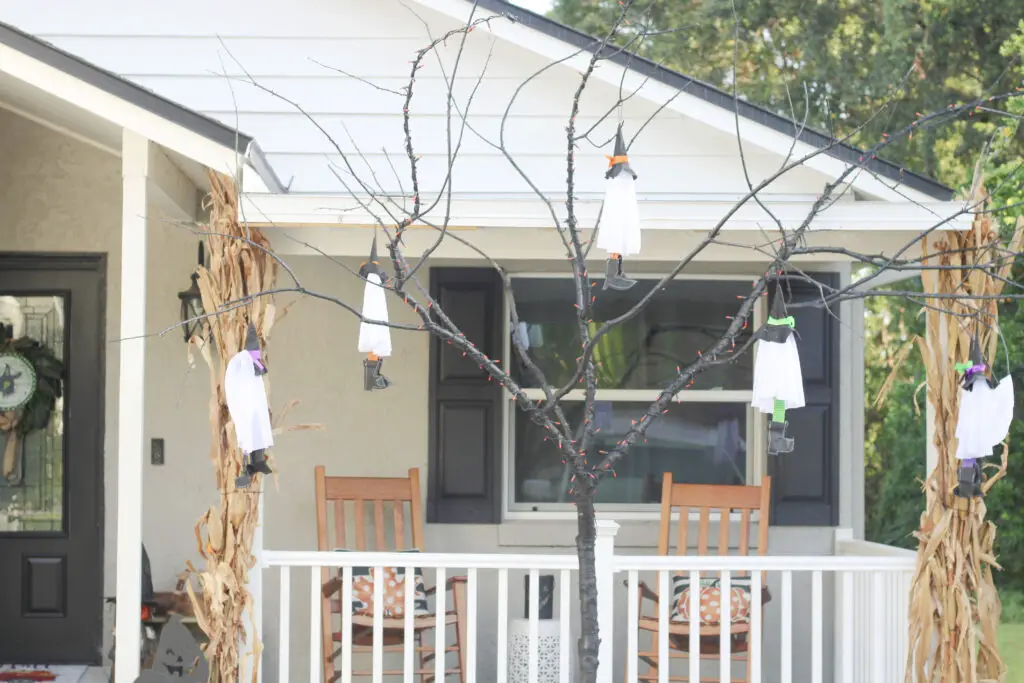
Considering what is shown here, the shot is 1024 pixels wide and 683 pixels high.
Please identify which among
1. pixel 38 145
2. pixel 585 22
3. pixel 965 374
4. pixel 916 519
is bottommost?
pixel 916 519

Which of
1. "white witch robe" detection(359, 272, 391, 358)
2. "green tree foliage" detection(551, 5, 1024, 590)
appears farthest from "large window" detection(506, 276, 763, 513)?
"green tree foliage" detection(551, 5, 1024, 590)

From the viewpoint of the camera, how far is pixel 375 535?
626cm

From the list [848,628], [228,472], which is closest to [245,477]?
[228,472]

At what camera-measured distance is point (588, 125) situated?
19.1 feet

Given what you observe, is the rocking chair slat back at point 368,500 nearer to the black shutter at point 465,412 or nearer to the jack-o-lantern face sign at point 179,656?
the black shutter at point 465,412

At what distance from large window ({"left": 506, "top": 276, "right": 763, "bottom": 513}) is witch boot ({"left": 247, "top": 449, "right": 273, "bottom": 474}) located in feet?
6.87

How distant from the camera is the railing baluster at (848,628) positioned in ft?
16.7

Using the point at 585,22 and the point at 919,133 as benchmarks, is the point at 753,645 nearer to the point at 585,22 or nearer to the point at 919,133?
the point at 919,133

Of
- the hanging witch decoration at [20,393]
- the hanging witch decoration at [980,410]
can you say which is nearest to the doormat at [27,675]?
the hanging witch decoration at [20,393]

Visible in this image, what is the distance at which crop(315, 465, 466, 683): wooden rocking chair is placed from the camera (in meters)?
5.78

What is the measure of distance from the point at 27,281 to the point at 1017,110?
6.22 meters

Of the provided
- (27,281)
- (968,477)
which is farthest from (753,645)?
Result: (27,281)

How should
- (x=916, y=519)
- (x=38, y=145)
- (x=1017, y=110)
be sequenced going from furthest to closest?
1. (x=916, y=519)
2. (x=1017, y=110)
3. (x=38, y=145)

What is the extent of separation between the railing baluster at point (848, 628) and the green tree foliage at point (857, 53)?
262 inches
